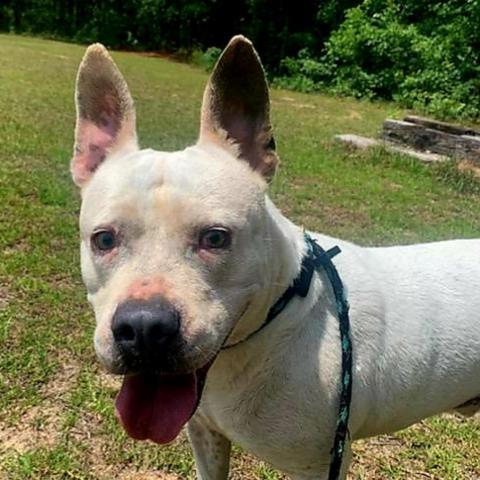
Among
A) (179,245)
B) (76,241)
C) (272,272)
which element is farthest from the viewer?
(76,241)

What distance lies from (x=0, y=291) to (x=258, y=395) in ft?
8.28

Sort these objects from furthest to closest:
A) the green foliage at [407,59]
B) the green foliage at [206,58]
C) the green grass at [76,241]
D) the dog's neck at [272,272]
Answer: the green foliage at [206,58] < the green foliage at [407,59] < the green grass at [76,241] < the dog's neck at [272,272]

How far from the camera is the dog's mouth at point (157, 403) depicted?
1.86 metres

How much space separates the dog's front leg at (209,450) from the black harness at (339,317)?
1.43 ft

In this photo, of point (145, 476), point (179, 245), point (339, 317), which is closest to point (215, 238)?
point (179, 245)

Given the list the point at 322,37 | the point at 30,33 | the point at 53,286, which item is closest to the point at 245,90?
the point at 53,286

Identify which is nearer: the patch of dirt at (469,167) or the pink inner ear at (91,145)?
the pink inner ear at (91,145)

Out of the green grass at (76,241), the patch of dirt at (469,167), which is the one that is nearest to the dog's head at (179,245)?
the green grass at (76,241)

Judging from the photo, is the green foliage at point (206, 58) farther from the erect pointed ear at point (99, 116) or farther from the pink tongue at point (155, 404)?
the pink tongue at point (155, 404)

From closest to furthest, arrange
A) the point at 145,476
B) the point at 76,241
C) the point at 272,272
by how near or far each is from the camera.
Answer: the point at 272,272, the point at 145,476, the point at 76,241

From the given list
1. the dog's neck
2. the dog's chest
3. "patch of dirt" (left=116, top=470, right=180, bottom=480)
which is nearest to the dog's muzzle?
the dog's neck

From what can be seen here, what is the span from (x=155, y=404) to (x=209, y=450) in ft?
2.37

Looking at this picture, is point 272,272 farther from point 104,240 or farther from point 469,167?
point 469,167

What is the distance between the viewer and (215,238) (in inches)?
72.9
